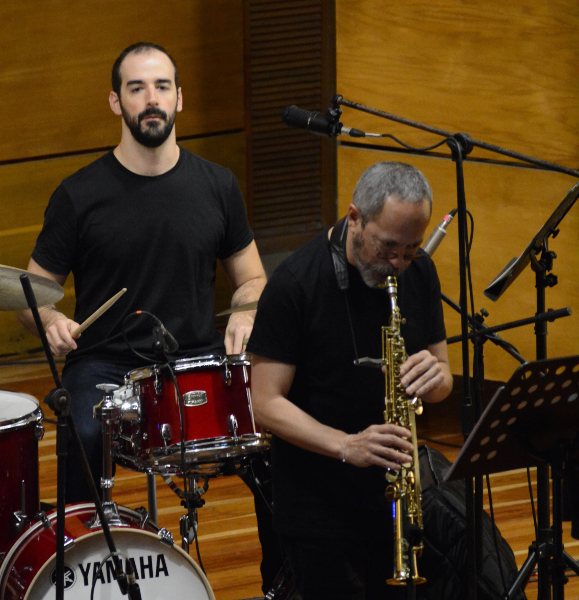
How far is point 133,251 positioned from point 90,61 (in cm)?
261

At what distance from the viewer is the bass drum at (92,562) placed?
2.60 m

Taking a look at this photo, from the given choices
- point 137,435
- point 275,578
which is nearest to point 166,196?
point 137,435

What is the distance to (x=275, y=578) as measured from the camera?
9.74 feet

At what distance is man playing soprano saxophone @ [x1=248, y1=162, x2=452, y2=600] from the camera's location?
2154mm

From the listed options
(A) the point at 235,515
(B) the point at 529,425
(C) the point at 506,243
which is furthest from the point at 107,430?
(C) the point at 506,243

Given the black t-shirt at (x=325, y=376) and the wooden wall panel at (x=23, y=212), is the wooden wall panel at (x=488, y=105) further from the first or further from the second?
the black t-shirt at (x=325, y=376)

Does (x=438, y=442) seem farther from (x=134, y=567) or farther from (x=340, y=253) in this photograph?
(x=340, y=253)

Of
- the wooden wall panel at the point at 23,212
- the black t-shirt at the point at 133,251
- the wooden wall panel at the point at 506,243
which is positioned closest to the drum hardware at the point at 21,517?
the black t-shirt at the point at 133,251

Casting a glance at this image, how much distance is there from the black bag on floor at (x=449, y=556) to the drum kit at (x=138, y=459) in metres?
0.51

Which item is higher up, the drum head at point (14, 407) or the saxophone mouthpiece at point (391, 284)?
the saxophone mouthpiece at point (391, 284)

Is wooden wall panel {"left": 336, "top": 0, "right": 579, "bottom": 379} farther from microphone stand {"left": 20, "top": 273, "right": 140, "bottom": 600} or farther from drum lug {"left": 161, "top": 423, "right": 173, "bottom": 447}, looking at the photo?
microphone stand {"left": 20, "top": 273, "right": 140, "bottom": 600}

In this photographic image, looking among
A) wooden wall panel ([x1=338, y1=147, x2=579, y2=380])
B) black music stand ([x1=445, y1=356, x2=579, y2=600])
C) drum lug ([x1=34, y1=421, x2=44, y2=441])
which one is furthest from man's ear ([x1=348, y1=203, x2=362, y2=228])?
wooden wall panel ([x1=338, y1=147, x2=579, y2=380])

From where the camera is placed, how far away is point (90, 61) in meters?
5.47

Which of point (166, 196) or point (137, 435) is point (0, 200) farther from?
point (137, 435)
